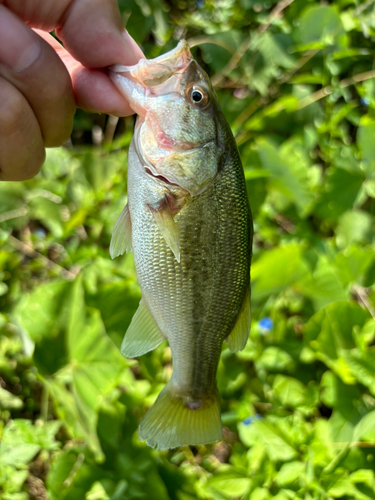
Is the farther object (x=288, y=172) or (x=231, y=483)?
(x=288, y=172)

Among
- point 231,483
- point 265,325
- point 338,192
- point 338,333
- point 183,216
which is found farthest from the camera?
point 338,192

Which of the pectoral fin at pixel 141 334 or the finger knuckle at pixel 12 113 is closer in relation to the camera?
the finger knuckle at pixel 12 113

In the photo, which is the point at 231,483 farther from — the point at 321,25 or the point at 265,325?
the point at 321,25

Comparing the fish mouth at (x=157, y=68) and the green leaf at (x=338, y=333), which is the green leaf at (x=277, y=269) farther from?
the fish mouth at (x=157, y=68)

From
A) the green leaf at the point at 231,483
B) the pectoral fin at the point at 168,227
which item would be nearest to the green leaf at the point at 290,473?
the green leaf at the point at 231,483

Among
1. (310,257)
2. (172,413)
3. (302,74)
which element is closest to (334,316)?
(310,257)

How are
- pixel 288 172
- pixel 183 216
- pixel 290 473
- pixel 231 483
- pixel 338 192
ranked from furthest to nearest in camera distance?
pixel 338 192 < pixel 288 172 < pixel 231 483 < pixel 290 473 < pixel 183 216

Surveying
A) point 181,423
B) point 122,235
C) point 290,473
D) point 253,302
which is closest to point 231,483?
point 290,473
